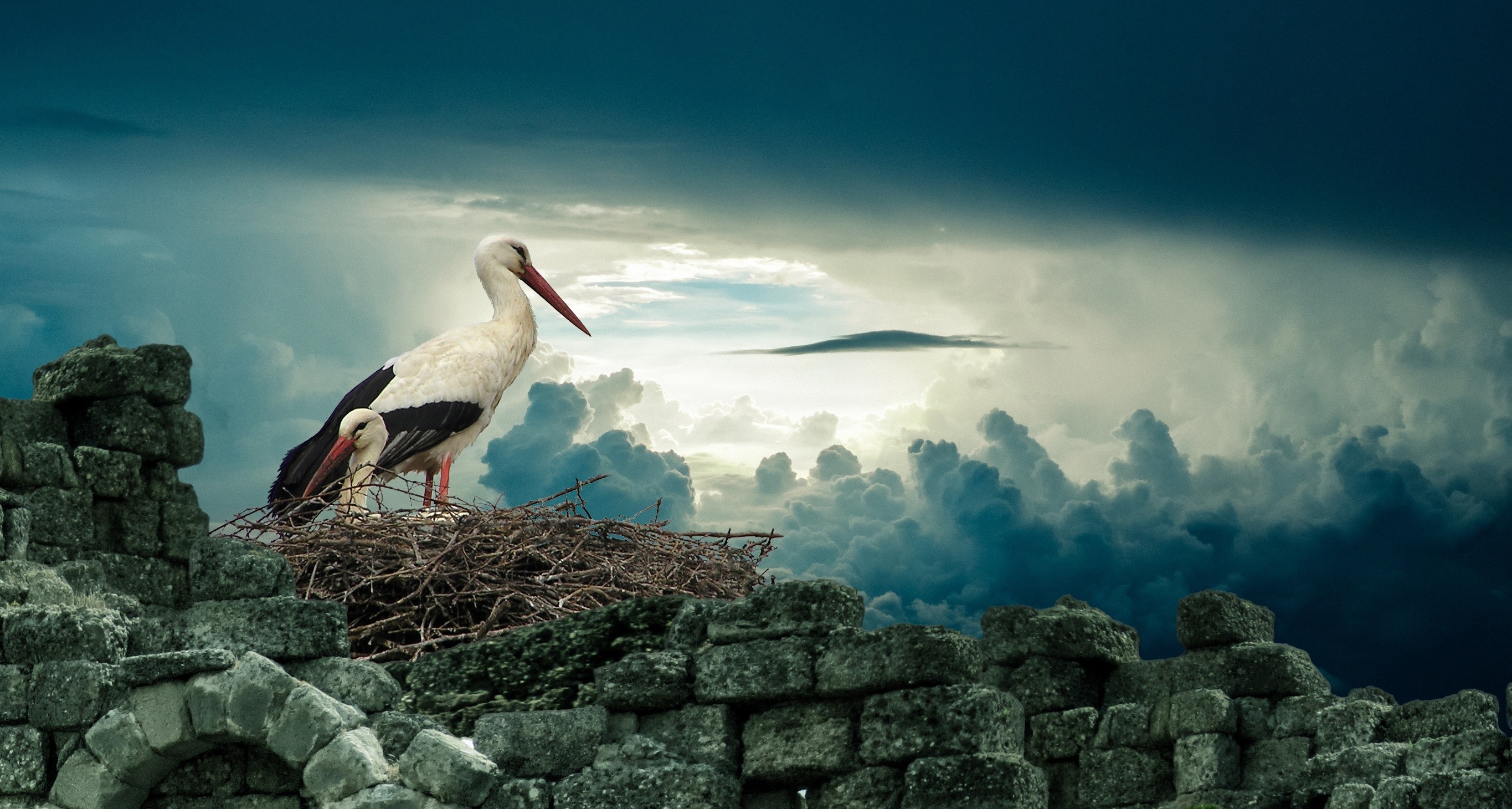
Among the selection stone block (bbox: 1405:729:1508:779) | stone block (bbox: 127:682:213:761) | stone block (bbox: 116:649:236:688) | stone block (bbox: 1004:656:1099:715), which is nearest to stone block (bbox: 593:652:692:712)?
stone block (bbox: 116:649:236:688)

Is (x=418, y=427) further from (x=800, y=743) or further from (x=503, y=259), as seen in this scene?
(x=800, y=743)

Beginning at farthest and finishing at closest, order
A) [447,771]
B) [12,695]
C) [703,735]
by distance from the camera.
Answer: [12,695] < [703,735] < [447,771]

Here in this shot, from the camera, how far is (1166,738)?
8492mm

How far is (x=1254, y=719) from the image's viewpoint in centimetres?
841

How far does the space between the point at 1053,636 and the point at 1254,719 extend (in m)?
1.17

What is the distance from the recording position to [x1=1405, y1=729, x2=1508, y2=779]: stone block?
716 centimetres

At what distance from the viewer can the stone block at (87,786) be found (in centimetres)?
631

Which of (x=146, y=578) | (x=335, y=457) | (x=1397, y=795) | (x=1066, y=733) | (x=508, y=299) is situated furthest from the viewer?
(x=508, y=299)

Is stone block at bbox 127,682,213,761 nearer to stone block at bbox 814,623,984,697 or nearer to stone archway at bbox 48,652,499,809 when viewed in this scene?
stone archway at bbox 48,652,499,809

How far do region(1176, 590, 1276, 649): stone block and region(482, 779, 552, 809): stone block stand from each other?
13.8 ft

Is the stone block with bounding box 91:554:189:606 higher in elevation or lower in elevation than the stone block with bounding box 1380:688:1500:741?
higher

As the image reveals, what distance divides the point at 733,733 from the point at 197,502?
3205mm

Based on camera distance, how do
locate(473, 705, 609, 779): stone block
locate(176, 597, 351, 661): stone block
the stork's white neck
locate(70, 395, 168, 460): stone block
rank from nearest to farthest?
locate(473, 705, 609, 779): stone block, locate(176, 597, 351, 661): stone block, locate(70, 395, 168, 460): stone block, the stork's white neck

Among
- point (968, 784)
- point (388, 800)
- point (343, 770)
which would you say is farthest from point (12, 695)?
point (968, 784)
